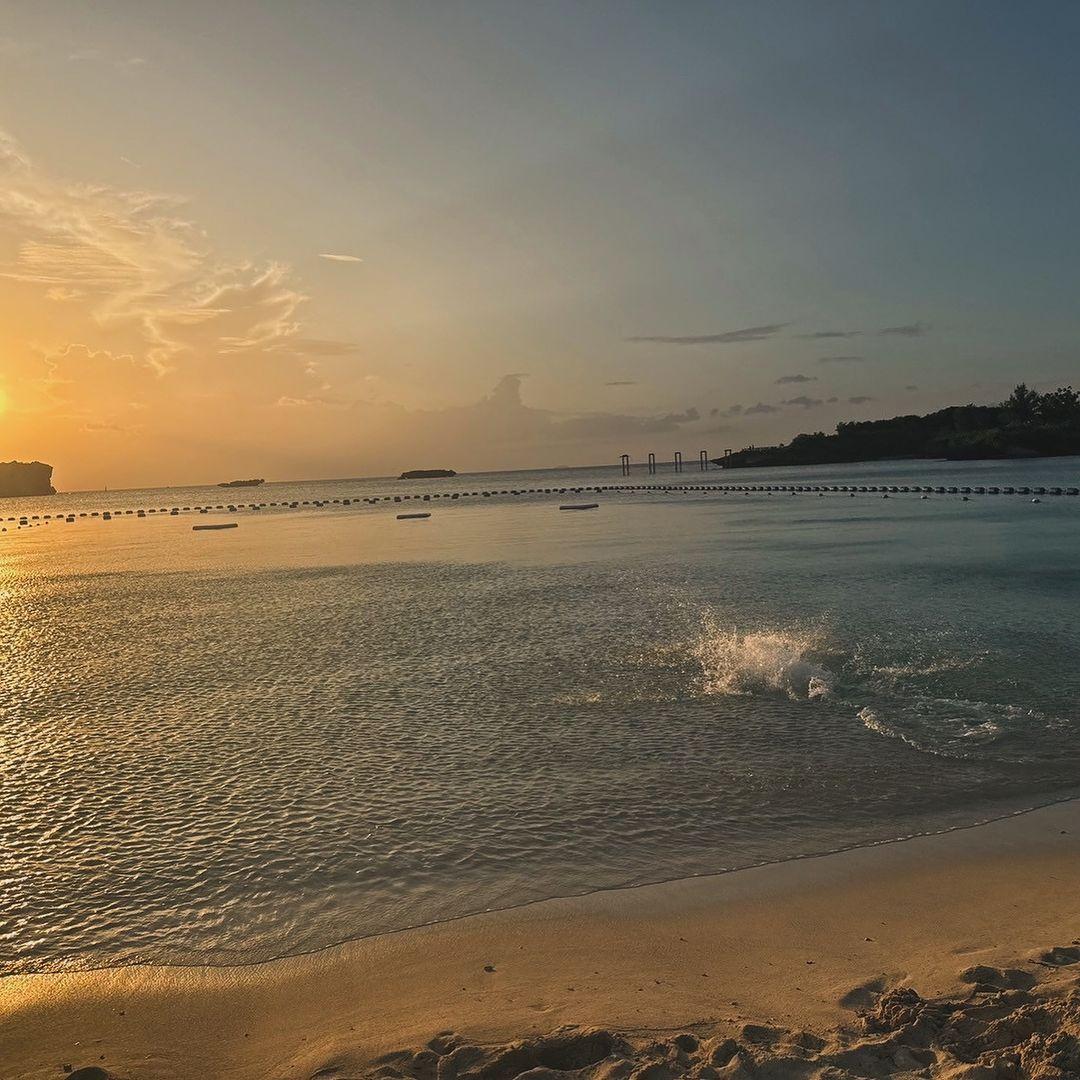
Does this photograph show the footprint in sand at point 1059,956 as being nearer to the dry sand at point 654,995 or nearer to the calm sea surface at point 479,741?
the dry sand at point 654,995

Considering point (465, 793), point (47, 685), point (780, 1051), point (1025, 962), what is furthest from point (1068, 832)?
point (47, 685)

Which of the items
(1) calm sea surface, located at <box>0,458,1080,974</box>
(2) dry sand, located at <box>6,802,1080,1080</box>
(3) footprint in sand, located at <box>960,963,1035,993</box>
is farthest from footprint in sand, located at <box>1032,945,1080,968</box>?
(1) calm sea surface, located at <box>0,458,1080,974</box>

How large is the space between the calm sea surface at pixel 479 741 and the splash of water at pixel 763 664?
0.09 m

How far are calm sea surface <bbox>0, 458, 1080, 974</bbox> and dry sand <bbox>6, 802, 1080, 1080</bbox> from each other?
1.98ft

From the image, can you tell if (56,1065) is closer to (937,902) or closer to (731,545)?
(937,902)

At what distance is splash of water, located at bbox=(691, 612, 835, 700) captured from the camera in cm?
1647

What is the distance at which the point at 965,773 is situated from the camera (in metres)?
11.7

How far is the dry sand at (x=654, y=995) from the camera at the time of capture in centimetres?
556

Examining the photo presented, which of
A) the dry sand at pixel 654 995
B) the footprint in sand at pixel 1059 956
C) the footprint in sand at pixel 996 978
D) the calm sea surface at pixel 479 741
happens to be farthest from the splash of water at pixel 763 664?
the footprint in sand at pixel 996 978

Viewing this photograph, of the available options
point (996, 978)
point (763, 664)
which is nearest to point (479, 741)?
point (763, 664)

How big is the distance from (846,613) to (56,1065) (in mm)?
21885

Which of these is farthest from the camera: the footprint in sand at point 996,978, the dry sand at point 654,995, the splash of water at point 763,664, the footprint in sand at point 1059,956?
the splash of water at point 763,664

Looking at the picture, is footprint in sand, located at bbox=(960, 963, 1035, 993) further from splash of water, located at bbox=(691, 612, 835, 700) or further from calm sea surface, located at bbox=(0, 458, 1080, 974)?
splash of water, located at bbox=(691, 612, 835, 700)

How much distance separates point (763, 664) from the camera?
58.3ft
